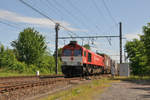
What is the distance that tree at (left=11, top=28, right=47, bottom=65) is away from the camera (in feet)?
158

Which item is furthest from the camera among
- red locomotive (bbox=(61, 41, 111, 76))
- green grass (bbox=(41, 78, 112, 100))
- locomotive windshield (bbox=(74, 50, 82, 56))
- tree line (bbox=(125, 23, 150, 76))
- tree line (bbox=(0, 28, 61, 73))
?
tree line (bbox=(0, 28, 61, 73))

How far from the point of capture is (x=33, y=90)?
542 inches

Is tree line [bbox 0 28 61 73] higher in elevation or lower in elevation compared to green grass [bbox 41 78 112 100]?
higher

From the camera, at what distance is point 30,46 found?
4822 centimetres

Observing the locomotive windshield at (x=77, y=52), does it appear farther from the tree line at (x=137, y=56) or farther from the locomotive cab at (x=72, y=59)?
the tree line at (x=137, y=56)

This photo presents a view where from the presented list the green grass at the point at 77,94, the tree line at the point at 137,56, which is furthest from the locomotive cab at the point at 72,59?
the tree line at the point at 137,56

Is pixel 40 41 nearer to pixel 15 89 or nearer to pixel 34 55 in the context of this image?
pixel 34 55

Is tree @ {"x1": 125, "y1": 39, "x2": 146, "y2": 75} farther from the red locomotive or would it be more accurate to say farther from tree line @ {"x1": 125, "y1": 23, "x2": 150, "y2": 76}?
the red locomotive

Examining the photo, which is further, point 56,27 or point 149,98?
point 56,27

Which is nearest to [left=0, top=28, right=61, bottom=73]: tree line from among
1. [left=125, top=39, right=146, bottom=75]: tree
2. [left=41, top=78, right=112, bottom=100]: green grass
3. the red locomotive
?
[left=125, top=39, right=146, bottom=75]: tree

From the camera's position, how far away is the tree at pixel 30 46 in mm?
48125

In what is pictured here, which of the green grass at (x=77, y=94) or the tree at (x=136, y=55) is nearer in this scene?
the green grass at (x=77, y=94)

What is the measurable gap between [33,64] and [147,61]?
26.5 metres

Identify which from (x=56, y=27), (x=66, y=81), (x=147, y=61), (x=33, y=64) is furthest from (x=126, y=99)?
(x=33, y=64)
